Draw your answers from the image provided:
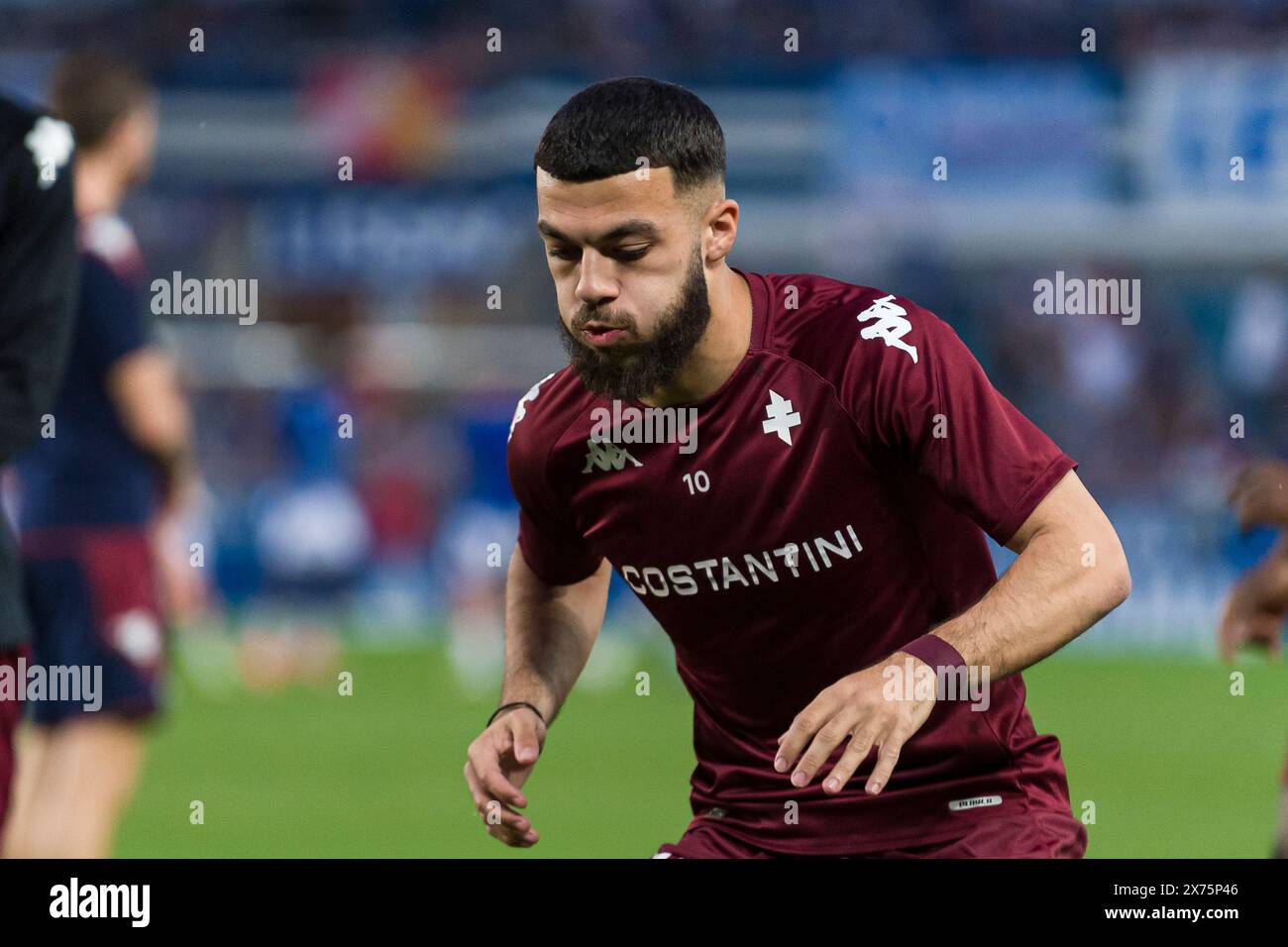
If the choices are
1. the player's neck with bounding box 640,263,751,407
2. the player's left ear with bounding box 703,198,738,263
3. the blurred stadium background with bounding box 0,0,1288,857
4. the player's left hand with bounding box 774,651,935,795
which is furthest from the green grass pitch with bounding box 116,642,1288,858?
the player's left hand with bounding box 774,651,935,795

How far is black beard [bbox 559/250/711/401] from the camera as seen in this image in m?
3.22

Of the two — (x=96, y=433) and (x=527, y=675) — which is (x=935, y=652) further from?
(x=96, y=433)

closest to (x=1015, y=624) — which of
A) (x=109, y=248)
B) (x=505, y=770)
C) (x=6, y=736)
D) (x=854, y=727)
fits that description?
(x=854, y=727)

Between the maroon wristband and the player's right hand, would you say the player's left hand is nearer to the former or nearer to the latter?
the maroon wristband

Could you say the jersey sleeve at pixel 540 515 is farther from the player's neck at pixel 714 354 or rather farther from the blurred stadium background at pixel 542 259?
the blurred stadium background at pixel 542 259

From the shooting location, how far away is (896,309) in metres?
3.23

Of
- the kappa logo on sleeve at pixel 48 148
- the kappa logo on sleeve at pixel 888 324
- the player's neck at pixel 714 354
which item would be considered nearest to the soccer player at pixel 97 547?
the kappa logo on sleeve at pixel 48 148

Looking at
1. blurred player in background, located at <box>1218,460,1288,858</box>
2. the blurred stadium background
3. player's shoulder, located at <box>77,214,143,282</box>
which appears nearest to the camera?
blurred player in background, located at <box>1218,460,1288,858</box>

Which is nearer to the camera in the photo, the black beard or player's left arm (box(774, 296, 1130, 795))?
player's left arm (box(774, 296, 1130, 795))

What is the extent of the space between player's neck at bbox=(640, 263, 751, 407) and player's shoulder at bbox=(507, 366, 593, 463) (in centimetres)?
19

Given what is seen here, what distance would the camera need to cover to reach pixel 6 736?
342 cm

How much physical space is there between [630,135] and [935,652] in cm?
104

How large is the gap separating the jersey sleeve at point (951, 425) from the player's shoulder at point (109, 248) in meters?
2.80

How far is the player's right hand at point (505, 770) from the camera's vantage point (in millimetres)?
3196
